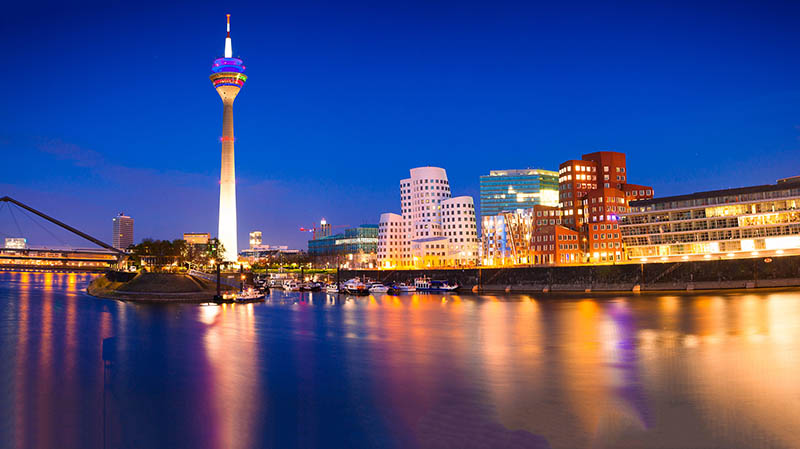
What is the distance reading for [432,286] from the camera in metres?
111

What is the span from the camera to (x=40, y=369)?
93.5 ft

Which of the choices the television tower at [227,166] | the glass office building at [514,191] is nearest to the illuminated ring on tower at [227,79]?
the television tower at [227,166]

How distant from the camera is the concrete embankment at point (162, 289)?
78438 millimetres

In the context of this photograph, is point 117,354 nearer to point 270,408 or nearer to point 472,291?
point 270,408

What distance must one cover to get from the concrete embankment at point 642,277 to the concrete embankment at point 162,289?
50.3 m

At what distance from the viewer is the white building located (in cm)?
14575

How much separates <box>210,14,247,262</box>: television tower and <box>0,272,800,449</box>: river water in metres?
101

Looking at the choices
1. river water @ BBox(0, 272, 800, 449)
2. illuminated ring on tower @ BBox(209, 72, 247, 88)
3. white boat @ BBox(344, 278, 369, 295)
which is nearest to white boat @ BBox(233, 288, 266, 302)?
white boat @ BBox(344, 278, 369, 295)

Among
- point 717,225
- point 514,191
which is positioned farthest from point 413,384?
point 514,191

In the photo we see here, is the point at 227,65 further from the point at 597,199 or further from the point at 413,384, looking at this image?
the point at 413,384

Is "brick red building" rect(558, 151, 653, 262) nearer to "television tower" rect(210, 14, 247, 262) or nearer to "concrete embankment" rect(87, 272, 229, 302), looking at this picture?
"concrete embankment" rect(87, 272, 229, 302)

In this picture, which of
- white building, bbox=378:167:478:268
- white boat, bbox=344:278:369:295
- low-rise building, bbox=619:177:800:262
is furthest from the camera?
white building, bbox=378:167:478:268

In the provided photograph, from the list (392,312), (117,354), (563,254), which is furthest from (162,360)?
(563,254)

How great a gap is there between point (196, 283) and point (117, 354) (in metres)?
52.8
